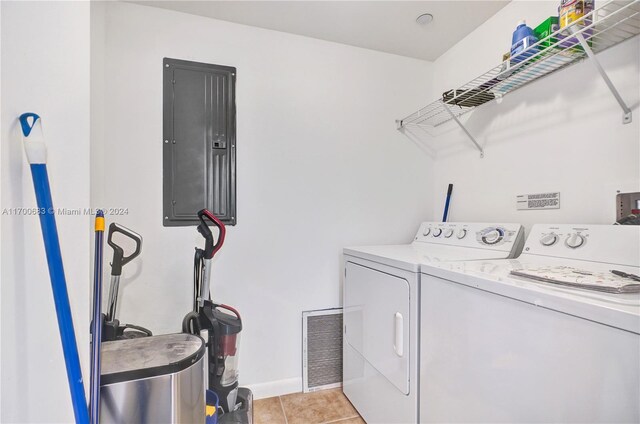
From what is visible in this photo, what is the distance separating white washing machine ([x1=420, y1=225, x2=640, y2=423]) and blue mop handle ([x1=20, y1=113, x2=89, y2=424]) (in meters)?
1.10

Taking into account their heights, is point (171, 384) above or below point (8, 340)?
below

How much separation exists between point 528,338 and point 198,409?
1009 mm

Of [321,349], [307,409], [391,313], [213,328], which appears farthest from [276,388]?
[391,313]

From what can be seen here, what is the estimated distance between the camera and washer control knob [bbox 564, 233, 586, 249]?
3.88 feet

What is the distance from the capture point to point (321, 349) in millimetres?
2014

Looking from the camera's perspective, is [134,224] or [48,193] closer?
[48,193]

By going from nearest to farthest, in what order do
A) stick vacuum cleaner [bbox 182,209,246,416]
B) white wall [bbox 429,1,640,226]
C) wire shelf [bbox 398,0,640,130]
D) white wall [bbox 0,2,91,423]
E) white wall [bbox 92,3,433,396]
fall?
white wall [bbox 0,2,91,423] < wire shelf [bbox 398,0,640,130] < white wall [bbox 429,1,640,226] < stick vacuum cleaner [bbox 182,209,246,416] < white wall [bbox 92,3,433,396]

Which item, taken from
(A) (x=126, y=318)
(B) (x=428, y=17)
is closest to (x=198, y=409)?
(A) (x=126, y=318)

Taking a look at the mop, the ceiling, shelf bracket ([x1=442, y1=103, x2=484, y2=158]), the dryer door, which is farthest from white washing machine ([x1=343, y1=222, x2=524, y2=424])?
the ceiling

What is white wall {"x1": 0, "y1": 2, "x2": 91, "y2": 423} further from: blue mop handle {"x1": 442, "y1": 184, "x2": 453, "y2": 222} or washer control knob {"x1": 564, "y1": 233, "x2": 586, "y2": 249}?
blue mop handle {"x1": 442, "y1": 184, "x2": 453, "y2": 222}

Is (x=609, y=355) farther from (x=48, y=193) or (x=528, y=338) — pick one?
(x=48, y=193)

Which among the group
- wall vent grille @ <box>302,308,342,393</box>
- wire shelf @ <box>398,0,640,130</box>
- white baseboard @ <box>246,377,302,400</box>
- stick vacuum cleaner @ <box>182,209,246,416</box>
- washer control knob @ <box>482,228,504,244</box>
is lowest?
white baseboard @ <box>246,377,302,400</box>

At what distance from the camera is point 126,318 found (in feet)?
5.44

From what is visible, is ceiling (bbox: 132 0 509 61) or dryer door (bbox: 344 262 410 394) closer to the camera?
dryer door (bbox: 344 262 410 394)
